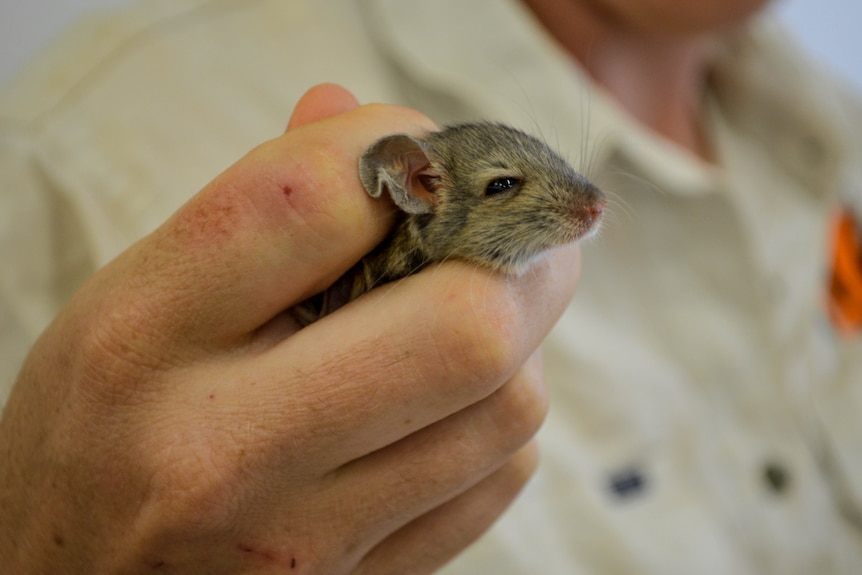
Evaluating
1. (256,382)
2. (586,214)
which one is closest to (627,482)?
(586,214)

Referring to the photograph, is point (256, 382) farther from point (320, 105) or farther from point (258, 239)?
point (320, 105)

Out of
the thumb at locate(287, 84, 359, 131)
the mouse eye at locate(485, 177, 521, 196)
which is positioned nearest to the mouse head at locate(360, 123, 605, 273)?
the mouse eye at locate(485, 177, 521, 196)

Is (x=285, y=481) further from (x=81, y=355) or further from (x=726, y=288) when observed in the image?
(x=726, y=288)

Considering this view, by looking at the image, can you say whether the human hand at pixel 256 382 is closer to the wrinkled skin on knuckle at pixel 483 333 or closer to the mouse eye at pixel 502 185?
the wrinkled skin on knuckle at pixel 483 333

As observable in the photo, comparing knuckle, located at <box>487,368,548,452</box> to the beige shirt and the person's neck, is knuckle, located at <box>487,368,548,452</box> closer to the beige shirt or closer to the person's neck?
the beige shirt

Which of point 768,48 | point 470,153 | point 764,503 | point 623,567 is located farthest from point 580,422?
point 768,48

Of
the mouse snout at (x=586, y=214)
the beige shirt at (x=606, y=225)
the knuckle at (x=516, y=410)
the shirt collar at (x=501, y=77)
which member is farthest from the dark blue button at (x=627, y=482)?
the mouse snout at (x=586, y=214)
